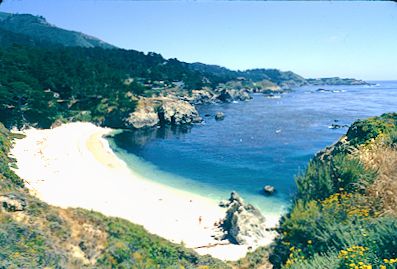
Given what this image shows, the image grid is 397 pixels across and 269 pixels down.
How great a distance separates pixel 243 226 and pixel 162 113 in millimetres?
51478

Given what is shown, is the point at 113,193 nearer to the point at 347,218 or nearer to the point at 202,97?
the point at 347,218

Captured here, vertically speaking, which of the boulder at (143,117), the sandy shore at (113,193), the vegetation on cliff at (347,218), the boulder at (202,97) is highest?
the vegetation on cliff at (347,218)

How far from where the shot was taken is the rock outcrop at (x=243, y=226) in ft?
71.6

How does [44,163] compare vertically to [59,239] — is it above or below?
below

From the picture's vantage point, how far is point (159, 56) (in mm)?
141375

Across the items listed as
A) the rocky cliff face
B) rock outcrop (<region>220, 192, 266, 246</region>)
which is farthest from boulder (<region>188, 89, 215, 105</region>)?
rock outcrop (<region>220, 192, 266, 246</region>)

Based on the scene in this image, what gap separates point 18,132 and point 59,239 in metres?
40.3

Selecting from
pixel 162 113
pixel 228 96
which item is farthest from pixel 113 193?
pixel 228 96

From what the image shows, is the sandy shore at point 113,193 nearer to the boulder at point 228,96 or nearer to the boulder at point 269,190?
the boulder at point 269,190

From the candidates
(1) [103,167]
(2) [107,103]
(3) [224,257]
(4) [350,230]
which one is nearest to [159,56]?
(2) [107,103]

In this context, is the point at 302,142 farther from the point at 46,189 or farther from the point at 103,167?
the point at 46,189

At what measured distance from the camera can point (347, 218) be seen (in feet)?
25.4

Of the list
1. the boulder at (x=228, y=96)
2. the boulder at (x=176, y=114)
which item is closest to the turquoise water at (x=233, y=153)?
the boulder at (x=176, y=114)

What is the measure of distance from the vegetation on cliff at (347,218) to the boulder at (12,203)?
35.3ft
